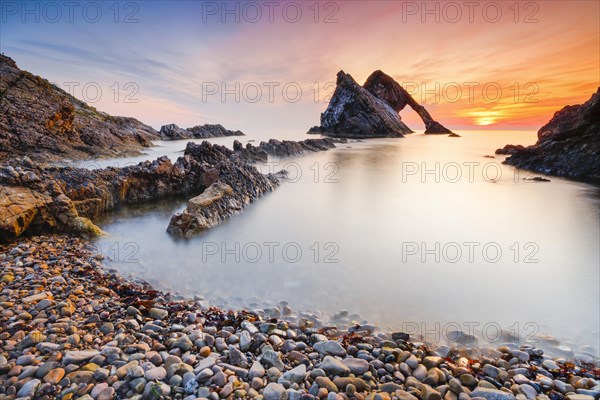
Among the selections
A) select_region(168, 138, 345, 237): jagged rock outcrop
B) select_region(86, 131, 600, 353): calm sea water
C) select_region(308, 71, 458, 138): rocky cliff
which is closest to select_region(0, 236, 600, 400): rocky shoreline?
select_region(86, 131, 600, 353): calm sea water

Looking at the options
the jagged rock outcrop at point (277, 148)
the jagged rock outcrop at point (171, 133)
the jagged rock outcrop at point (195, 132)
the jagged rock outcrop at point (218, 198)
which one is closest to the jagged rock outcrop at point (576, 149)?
the jagged rock outcrop at point (218, 198)

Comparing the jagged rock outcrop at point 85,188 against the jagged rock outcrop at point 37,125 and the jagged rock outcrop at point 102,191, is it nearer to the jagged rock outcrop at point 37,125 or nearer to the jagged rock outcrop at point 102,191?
the jagged rock outcrop at point 102,191

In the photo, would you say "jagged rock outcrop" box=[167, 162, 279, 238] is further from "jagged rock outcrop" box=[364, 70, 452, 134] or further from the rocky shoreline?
"jagged rock outcrop" box=[364, 70, 452, 134]

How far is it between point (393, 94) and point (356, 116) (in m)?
23.3

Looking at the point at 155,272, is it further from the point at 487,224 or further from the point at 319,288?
the point at 487,224

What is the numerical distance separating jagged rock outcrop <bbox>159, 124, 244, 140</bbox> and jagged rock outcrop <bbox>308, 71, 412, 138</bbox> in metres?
21.2

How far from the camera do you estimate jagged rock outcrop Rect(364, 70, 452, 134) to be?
75.0 m

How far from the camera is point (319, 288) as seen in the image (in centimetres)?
427

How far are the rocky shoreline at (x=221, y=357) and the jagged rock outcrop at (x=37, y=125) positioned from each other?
40.7 feet

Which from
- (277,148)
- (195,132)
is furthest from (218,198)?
(195,132)

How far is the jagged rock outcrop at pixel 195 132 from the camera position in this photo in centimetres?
4167

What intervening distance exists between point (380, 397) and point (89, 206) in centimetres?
732

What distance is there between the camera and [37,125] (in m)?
13.6

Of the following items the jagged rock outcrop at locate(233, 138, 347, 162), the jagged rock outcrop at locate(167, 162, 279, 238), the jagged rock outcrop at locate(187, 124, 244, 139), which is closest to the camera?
the jagged rock outcrop at locate(167, 162, 279, 238)
